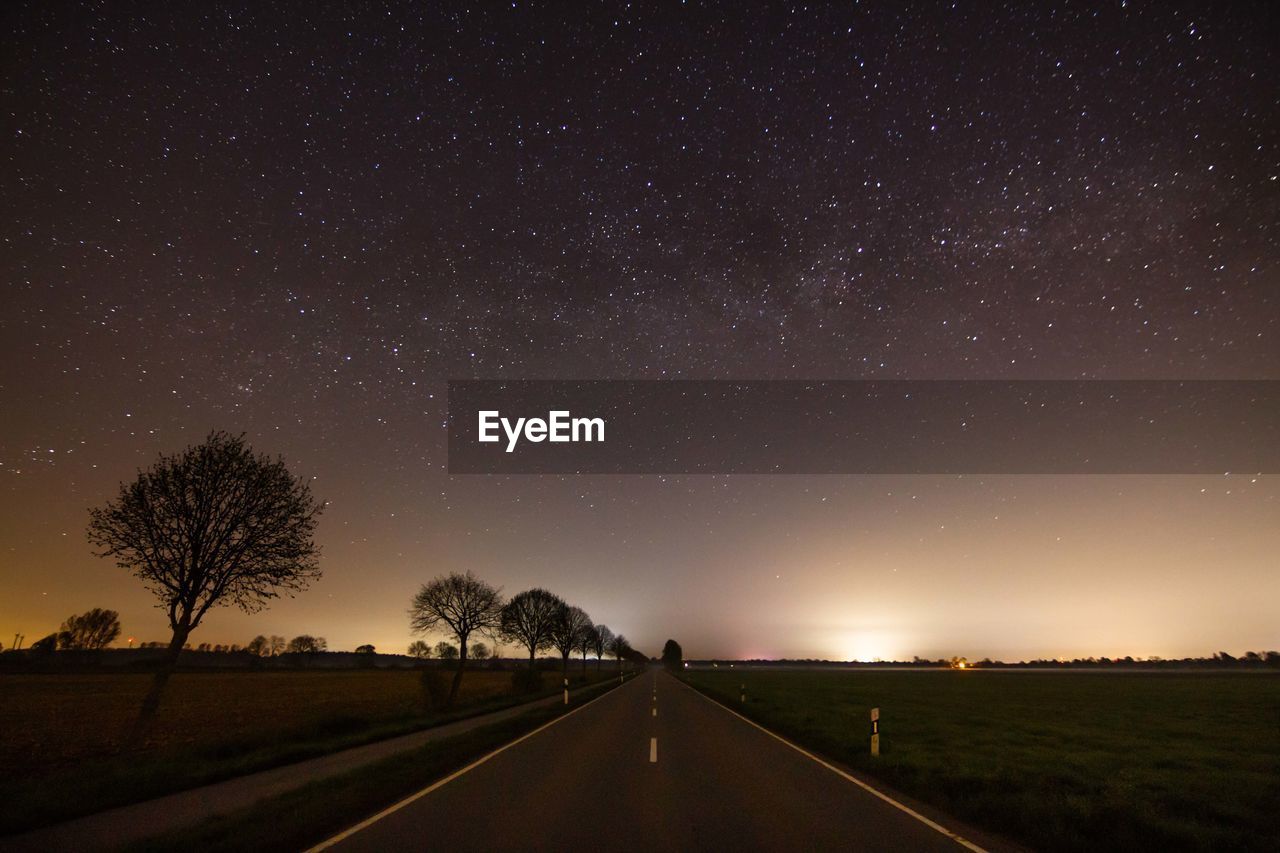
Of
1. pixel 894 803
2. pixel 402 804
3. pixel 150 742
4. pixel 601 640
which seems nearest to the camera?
pixel 402 804

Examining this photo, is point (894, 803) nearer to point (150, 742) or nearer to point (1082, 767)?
point (1082, 767)

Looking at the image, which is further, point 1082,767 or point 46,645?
point 46,645

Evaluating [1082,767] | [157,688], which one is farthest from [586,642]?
[1082,767]

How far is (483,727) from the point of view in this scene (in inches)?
768

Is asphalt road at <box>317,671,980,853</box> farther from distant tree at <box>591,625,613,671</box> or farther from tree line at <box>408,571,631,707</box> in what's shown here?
distant tree at <box>591,625,613,671</box>

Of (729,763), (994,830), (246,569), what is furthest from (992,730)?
(246,569)

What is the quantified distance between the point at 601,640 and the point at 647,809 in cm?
11217

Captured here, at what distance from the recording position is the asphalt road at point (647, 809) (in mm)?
7074

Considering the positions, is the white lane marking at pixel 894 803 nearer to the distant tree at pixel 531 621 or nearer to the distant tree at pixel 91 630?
the distant tree at pixel 531 621

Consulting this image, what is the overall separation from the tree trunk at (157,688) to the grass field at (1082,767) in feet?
52.7

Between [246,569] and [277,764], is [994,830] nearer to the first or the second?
[277,764]

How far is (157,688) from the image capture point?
55.3ft

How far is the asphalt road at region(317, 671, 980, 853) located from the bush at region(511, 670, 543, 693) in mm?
27678

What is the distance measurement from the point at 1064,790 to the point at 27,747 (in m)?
30.5
